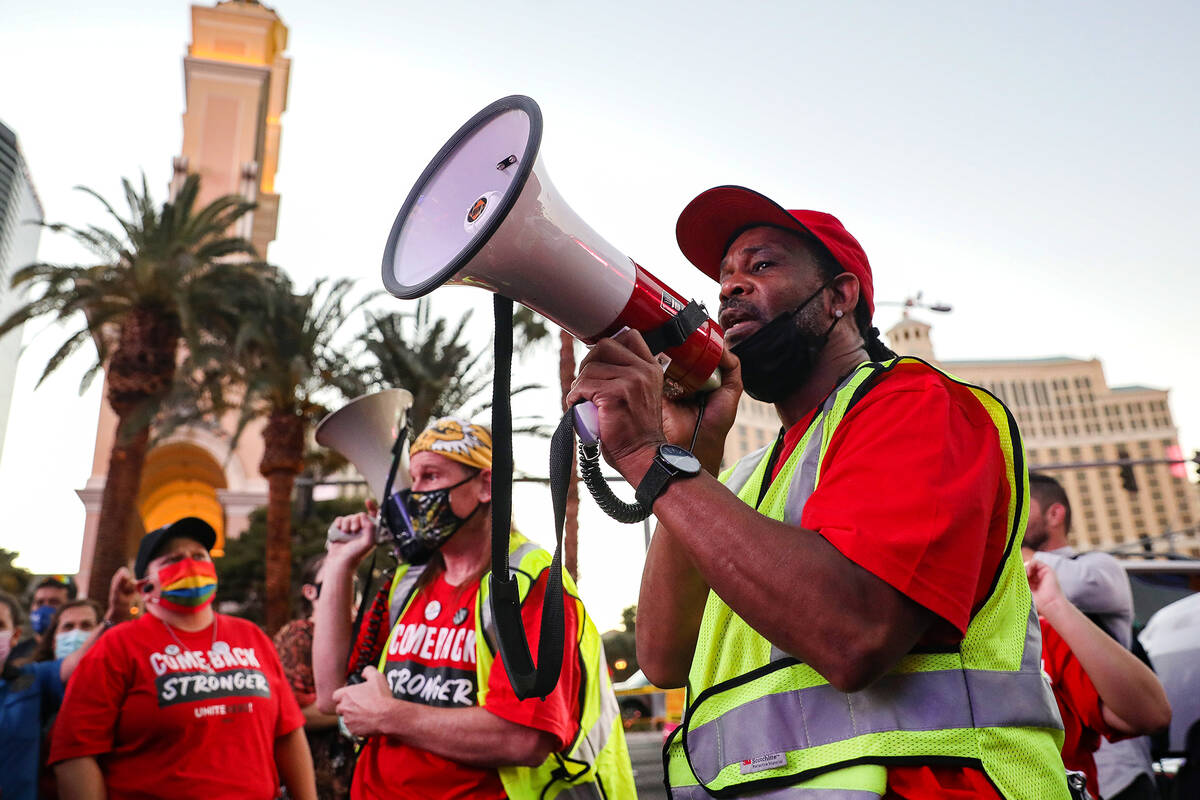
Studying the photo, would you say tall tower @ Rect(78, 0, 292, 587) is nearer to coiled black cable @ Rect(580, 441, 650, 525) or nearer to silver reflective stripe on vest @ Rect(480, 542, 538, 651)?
silver reflective stripe on vest @ Rect(480, 542, 538, 651)

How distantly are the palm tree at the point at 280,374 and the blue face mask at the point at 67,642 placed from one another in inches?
385

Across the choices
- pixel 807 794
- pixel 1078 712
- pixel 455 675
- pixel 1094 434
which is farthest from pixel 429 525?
pixel 1094 434

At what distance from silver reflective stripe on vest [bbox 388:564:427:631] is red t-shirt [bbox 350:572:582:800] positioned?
12 centimetres

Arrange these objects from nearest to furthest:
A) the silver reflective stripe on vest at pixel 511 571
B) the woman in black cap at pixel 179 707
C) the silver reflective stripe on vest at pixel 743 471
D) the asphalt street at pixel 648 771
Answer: the silver reflective stripe on vest at pixel 743 471, the silver reflective stripe on vest at pixel 511 571, the woman in black cap at pixel 179 707, the asphalt street at pixel 648 771

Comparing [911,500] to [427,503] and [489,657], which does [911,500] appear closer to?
[489,657]

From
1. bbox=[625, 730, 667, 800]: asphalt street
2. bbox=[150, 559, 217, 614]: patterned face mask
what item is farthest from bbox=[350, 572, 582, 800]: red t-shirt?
bbox=[625, 730, 667, 800]: asphalt street

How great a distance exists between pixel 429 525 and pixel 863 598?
86.6 inches

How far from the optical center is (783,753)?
1515mm

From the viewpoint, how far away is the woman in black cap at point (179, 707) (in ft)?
11.7

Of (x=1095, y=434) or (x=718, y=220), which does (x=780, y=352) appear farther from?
(x=1095, y=434)

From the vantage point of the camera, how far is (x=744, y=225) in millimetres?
2301

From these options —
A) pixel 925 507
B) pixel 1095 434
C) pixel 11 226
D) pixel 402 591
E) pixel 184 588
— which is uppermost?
pixel 1095 434

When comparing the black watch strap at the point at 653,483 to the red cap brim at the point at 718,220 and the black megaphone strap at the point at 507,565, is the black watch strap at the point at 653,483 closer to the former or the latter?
the black megaphone strap at the point at 507,565

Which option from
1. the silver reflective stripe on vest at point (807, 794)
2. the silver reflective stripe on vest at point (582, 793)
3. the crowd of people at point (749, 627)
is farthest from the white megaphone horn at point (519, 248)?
the silver reflective stripe on vest at point (582, 793)
